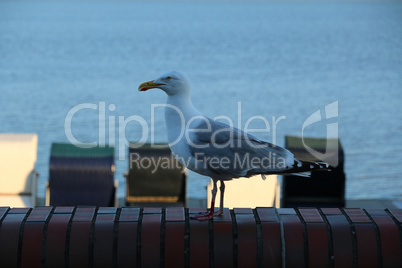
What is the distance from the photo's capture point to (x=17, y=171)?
937cm

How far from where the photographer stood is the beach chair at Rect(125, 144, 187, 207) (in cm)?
981

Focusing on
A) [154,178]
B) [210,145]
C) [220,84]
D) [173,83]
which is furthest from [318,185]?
[220,84]

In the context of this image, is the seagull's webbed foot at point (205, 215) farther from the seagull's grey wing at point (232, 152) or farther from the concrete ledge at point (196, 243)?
the seagull's grey wing at point (232, 152)

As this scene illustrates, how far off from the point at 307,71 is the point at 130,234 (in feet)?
95.4

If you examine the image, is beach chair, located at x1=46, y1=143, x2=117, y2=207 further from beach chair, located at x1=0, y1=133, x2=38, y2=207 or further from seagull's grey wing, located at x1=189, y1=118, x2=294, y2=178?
seagull's grey wing, located at x1=189, y1=118, x2=294, y2=178

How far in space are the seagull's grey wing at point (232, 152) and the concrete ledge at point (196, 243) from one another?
2.14 feet

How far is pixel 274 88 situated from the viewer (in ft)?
88.3

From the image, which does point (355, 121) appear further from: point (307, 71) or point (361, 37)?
point (361, 37)

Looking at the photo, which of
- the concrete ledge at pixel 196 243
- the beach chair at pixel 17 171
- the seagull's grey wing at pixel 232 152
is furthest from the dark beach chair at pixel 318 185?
the concrete ledge at pixel 196 243

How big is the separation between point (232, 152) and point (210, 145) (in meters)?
0.15

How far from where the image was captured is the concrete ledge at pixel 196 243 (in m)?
3.75

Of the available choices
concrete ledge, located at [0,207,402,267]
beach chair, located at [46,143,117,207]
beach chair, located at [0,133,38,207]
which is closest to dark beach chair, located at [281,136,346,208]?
beach chair, located at [46,143,117,207]

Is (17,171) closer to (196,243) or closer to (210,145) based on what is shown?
(210,145)

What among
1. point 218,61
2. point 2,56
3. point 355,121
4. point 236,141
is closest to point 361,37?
point 218,61
